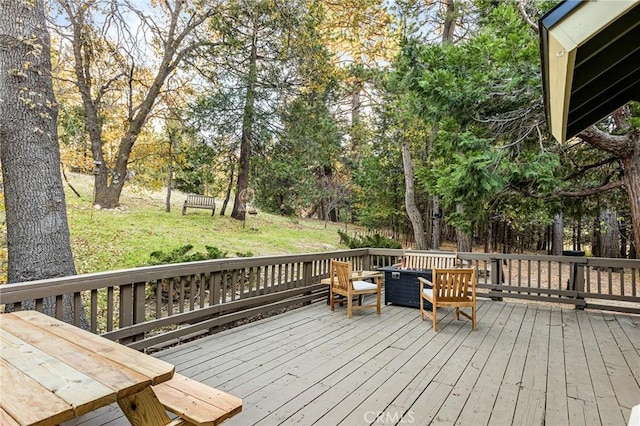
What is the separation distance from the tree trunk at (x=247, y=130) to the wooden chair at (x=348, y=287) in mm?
6776

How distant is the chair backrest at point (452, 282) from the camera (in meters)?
4.21

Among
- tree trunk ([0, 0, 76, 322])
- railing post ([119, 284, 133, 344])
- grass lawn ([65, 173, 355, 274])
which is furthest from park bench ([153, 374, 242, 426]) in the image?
grass lawn ([65, 173, 355, 274])

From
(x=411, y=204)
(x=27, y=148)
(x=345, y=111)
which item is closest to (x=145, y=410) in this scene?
(x=27, y=148)

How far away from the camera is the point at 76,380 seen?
1377 millimetres

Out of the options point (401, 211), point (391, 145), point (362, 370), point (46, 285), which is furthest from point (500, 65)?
point (401, 211)

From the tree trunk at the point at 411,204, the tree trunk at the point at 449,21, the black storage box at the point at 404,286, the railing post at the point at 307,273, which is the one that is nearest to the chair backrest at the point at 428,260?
the black storage box at the point at 404,286

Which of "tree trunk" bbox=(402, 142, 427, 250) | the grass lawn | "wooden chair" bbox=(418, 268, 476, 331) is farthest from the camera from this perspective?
"tree trunk" bbox=(402, 142, 427, 250)

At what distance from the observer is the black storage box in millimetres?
5289

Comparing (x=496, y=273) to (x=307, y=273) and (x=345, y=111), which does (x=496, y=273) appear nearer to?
(x=307, y=273)

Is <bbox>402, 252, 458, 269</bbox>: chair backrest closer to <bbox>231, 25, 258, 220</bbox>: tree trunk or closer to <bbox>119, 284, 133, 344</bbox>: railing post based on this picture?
<bbox>119, 284, 133, 344</bbox>: railing post

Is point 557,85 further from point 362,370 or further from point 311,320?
point 311,320

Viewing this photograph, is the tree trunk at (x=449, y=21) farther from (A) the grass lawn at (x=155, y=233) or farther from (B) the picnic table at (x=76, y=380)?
(B) the picnic table at (x=76, y=380)

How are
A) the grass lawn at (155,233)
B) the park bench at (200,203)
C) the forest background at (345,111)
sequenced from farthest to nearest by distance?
the park bench at (200,203) → the grass lawn at (155,233) → the forest background at (345,111)

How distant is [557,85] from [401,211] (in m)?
10.8
